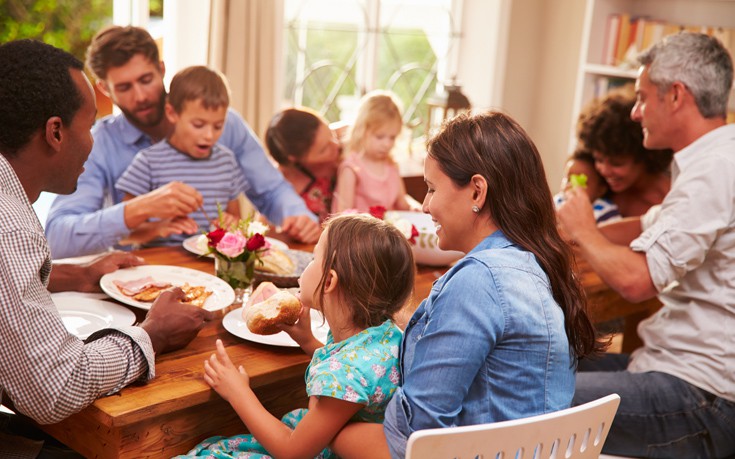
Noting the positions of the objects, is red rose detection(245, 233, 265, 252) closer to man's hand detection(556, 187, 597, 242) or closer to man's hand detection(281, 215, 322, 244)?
man's hand detection(281, 215, 322, 244)

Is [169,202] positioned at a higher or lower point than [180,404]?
higher

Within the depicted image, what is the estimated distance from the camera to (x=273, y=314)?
5.34ft

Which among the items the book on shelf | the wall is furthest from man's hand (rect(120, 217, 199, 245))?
the wall

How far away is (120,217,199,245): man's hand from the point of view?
231 cm

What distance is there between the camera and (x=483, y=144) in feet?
4.56

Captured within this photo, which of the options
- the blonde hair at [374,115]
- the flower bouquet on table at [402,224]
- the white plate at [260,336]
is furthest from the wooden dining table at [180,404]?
the blonde hair at [374,115]

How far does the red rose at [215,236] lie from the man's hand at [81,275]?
28cm

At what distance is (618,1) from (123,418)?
4.10 metres

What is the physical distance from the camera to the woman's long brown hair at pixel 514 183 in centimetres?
139

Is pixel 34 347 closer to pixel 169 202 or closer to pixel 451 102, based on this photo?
pixel 169 202

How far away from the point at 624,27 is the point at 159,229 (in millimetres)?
3257

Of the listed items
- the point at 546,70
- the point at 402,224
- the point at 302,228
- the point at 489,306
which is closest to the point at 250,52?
the point at 302,228

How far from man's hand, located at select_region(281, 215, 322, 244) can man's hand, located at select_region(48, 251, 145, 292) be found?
0.73 metres

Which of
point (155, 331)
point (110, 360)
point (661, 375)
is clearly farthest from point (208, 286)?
point (661, 375)
